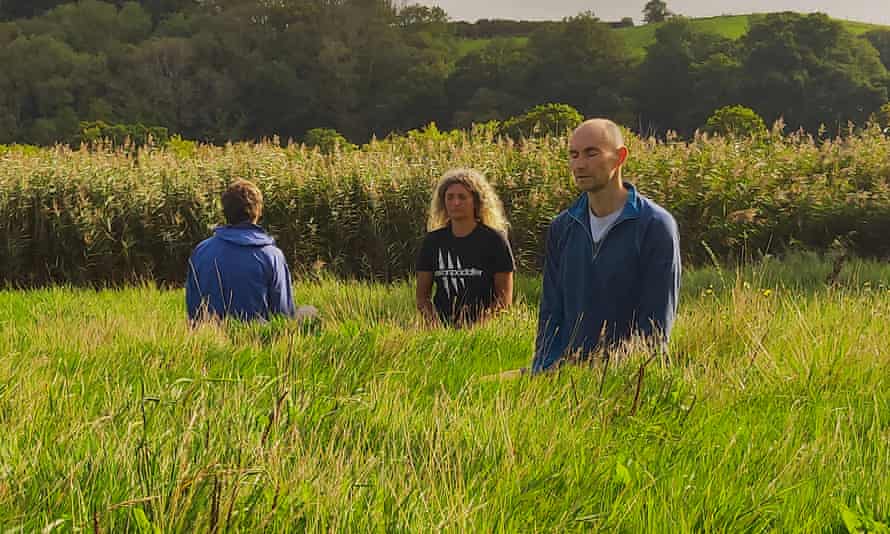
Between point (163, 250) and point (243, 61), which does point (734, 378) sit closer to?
point (163, 250)

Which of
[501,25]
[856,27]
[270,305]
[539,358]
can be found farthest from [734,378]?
[501,25]

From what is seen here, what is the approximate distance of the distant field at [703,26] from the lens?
80562 millimetres

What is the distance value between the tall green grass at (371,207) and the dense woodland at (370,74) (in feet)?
146

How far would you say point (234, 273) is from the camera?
217 inches

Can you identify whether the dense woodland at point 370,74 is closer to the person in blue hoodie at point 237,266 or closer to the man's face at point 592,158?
the person in blue hoodie at point 237,266

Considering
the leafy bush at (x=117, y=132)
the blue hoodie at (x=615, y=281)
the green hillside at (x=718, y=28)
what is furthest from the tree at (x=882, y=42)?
the blue hoodie at (x=615, y=281)

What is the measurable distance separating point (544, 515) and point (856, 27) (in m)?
95.0

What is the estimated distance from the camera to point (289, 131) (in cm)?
6656

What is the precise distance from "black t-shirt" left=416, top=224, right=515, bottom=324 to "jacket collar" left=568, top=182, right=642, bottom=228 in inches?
71.4

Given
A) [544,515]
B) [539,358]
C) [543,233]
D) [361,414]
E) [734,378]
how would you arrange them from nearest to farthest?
[544,515]
[361,414]
[734,378]
[539,358]
[543,233]

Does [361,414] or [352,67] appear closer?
[361,414]

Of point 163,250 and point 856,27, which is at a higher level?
point 856,27

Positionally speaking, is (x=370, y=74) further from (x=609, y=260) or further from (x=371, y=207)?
(x=609, y=260)

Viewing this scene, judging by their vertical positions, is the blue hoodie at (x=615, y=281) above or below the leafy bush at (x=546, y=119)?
above
